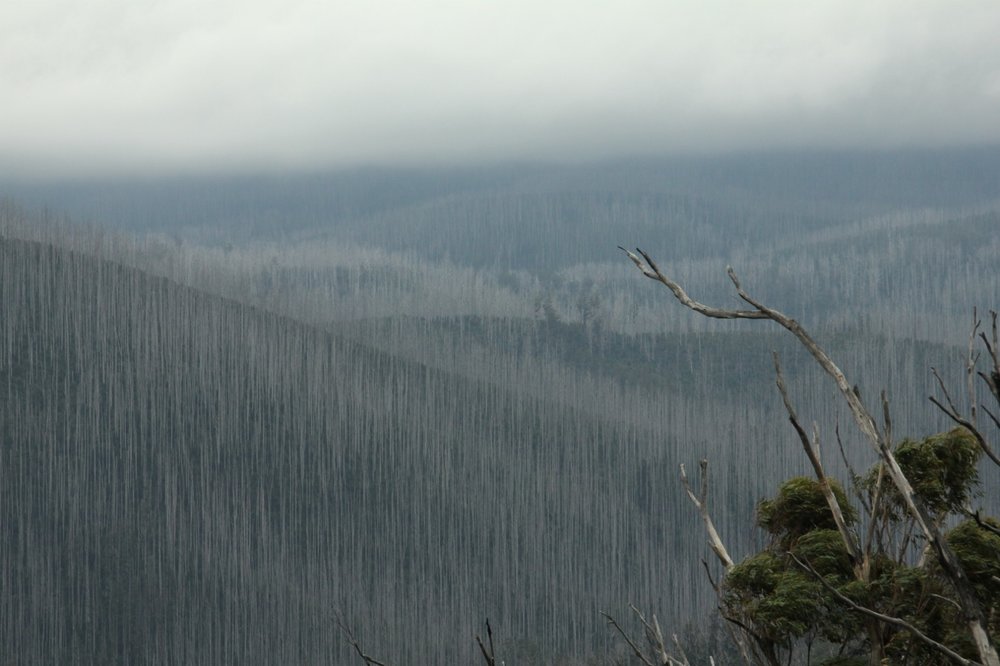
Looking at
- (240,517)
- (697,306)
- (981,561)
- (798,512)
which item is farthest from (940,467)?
(240,517)

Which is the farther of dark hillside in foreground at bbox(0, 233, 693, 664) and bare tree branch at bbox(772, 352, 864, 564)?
dark hillside in foreground at bbox(0, 233, 693, 664)

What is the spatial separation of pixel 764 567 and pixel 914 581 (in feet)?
6.66

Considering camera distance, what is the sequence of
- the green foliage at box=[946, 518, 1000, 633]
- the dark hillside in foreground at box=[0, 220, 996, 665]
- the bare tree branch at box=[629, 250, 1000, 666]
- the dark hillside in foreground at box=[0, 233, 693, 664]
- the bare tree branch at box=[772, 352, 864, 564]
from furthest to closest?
the dark hillside in foreground at box=[0, 220, 996, 665] < the dark hillside in foreground at box=[0, 233, 693, 664] < the green foliage at box=[946, 518, 1000, 633] < the bare tree branch at box=[772, 352, 864, 564] < the bare tree branch at box=[629, 250, 1000, 666]

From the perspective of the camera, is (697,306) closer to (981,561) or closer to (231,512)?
(981,561)

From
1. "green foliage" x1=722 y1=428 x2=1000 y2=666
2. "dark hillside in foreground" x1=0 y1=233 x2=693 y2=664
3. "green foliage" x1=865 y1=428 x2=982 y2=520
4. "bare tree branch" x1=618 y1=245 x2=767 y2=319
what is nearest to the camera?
"bare tree branch" x1=618 y1=245 x2=767 y2=319

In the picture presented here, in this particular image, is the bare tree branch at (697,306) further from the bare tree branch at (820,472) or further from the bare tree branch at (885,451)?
the bare tree branch at (820,472)

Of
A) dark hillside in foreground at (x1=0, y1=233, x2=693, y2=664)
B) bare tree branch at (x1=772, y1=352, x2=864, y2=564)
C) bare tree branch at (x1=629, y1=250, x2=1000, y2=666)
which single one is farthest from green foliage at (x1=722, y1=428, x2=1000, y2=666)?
dark hillside in foreground at (x1=0, y1=233, x2=693, y2=664)

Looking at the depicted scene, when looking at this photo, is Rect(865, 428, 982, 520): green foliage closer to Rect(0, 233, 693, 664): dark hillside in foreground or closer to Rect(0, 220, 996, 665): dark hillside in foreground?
Rect(0, 233, 693, 664): dark hillside in foreground

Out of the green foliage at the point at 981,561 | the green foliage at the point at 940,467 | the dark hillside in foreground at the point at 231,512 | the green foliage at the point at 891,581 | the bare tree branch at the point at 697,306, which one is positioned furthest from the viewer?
the dark hillside in foreground at the point at 231,512

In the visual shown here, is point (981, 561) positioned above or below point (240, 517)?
above

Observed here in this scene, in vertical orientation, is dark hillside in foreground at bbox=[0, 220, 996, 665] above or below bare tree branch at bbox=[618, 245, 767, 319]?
below

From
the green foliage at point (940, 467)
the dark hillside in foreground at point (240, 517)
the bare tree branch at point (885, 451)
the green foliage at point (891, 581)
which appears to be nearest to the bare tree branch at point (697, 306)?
the bare tree branch at point (885, 451)

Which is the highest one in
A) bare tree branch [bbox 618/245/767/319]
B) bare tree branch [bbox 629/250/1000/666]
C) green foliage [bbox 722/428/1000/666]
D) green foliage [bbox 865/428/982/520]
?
bare tree branch [bbox 618/245/767/319]

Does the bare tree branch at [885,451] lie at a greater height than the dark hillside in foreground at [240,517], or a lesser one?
greater
